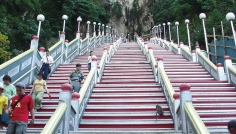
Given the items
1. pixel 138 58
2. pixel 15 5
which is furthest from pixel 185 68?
pixel 15 5

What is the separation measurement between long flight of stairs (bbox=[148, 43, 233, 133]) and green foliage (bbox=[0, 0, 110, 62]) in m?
17.2

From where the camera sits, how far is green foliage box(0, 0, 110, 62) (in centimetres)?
2673

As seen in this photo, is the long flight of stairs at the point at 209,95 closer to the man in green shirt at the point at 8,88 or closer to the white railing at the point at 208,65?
the white railing at the point at 208,65

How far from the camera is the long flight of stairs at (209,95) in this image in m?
6.84

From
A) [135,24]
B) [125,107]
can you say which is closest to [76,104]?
[125,107]

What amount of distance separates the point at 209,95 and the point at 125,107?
2810 millimetres

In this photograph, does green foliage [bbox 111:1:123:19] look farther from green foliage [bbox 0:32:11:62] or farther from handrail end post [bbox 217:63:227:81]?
handrail end post [bbox 217:63:227:81]

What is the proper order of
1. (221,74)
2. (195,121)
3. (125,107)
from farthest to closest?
1. (221,74)
2. (125,107)
3. (195,121)

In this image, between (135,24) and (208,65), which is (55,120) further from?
(135,24)

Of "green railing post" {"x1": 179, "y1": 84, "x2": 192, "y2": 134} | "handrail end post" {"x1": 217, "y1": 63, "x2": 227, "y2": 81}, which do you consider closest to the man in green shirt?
"green railing post" {"x1": 179, "y1": 84, "x2": 192, "y2": 134}

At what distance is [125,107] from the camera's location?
812 cm

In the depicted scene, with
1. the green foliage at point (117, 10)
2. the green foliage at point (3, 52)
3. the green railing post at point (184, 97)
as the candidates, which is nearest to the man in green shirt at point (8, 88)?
the green railing post at point (184, 97)

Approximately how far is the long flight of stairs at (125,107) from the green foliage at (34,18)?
16652 mm

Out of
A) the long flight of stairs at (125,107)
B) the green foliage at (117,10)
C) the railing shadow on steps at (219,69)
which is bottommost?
the long flight of stairs at (125,107)
